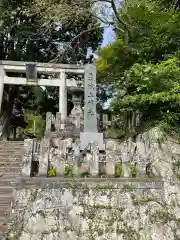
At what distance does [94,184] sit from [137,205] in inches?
30.4

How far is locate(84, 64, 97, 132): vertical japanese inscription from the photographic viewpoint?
755cm

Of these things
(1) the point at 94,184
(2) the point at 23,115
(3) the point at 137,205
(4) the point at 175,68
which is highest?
(2) the point at 23,115

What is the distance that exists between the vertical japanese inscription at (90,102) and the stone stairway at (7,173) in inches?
78.8

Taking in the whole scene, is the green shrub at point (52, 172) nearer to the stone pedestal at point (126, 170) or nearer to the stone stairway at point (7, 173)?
the stone stairway at point (7, 173)

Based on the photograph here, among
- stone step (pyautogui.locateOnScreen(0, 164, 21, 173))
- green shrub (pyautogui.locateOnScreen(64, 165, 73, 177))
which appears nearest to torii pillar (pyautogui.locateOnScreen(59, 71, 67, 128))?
stone step (pyautogui.locateOnScreen(0, 164, 21, 173))

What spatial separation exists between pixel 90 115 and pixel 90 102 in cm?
47

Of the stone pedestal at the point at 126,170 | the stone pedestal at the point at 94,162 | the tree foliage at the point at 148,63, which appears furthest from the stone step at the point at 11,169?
the tree foliage at the point at 148,63

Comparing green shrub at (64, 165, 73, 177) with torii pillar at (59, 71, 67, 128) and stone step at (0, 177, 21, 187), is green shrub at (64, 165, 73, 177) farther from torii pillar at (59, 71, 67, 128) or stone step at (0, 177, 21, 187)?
torii pillar at (59, 71, 67, 128)

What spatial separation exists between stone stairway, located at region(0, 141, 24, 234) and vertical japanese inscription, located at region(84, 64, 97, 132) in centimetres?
200

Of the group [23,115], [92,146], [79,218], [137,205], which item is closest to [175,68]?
[92,146]

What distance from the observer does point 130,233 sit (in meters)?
4.49

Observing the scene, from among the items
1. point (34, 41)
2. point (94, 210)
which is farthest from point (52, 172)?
point (34, 41)

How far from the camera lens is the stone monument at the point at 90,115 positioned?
6.81 m

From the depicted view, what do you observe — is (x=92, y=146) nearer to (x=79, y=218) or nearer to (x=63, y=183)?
(x=63, y=183)
